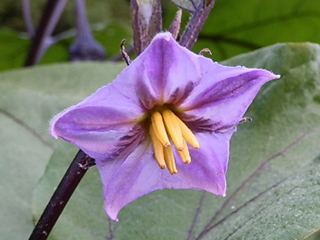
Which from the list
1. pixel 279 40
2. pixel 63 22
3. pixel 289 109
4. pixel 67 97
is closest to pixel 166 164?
pixel 289 109

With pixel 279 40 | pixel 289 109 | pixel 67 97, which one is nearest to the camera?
pixel 289 109

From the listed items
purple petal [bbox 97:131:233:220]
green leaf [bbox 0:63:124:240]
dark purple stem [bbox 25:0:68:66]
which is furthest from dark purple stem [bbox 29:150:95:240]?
dark purple stem [bbox 25:0:68:66]

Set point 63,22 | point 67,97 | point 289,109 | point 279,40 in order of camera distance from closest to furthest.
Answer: point 289,109, point 67,97, point 279,40, point 63,22

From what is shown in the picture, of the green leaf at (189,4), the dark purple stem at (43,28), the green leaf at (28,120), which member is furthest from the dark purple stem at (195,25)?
the dark purple stem at (43,28)

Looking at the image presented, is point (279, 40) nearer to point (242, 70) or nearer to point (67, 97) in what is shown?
point (67, 97)

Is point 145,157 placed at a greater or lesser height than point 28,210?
greater

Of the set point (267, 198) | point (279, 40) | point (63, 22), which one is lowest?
point (63, 22)

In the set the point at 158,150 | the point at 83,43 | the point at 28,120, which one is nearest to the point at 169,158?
the point at 158,150

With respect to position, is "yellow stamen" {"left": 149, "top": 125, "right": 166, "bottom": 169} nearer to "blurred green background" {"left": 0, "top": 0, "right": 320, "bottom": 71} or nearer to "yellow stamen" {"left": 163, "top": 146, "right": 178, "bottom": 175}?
"yellow stamen" {"left": 163, "top": 146, "right": 178, "bottom": 175}
